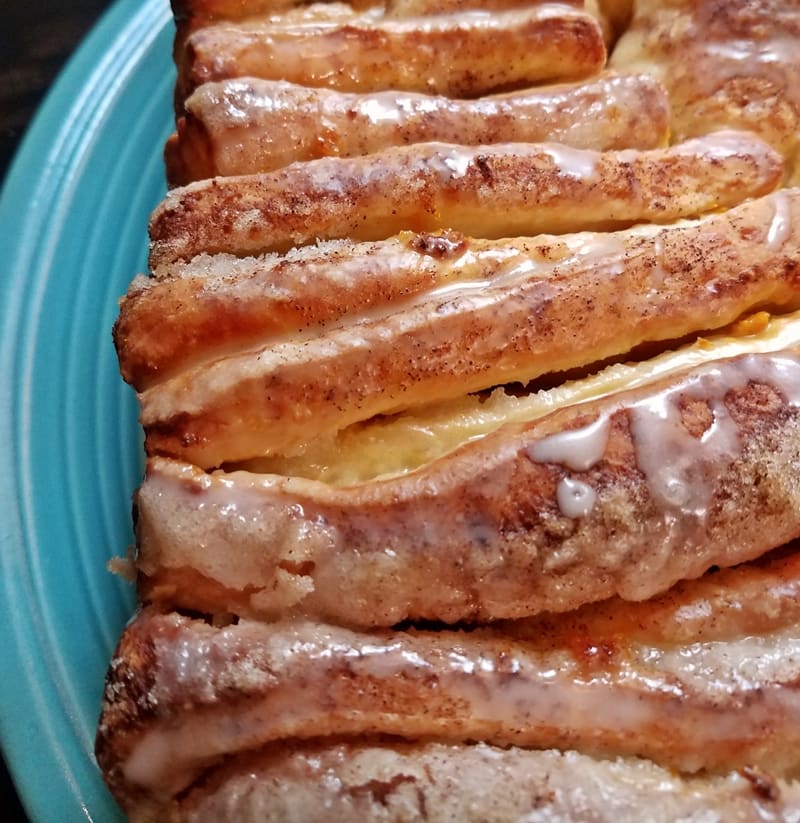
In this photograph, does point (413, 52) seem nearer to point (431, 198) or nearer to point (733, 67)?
point (431, 198)

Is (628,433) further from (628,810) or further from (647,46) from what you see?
(647,46)

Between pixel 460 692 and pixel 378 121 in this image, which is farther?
pixel 378 121

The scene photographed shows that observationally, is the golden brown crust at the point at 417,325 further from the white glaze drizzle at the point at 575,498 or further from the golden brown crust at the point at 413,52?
the golden brown crust at the point at 413,52

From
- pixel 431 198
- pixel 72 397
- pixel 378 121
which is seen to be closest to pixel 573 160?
pixel 431 198

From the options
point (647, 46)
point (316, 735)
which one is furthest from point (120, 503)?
point (647, 46)

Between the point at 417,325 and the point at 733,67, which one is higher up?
the point at 733,67

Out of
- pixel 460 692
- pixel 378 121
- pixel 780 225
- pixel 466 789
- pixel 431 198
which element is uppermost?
pixel 378 121
